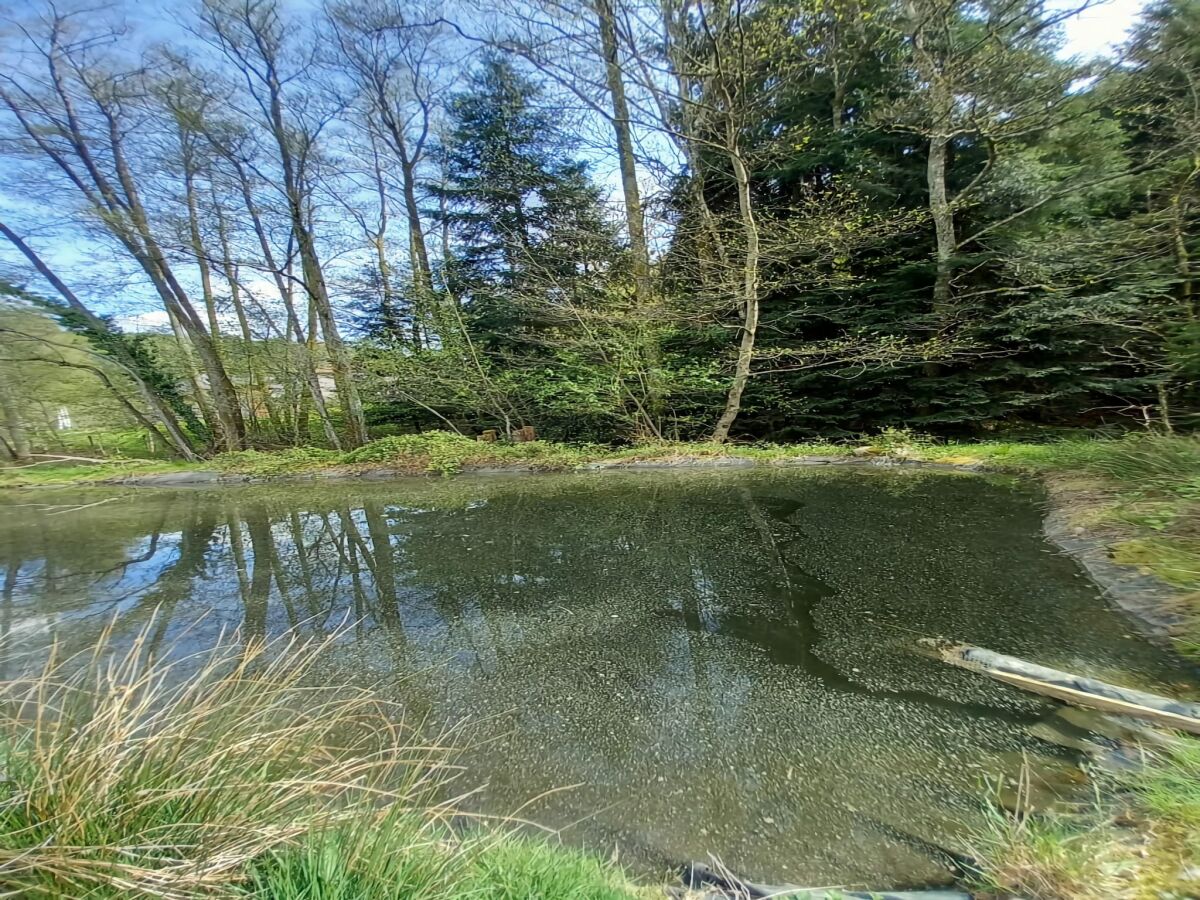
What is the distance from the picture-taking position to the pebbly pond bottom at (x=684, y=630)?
5.78ft

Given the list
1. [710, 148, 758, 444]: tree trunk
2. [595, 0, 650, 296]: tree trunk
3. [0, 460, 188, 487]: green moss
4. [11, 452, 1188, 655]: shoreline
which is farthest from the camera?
[0, 460, 188, 487]: green moss

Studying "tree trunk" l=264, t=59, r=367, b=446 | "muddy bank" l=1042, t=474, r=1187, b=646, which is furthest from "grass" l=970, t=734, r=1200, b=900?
"tree trunk" l=264, t=59, r=367, b=446

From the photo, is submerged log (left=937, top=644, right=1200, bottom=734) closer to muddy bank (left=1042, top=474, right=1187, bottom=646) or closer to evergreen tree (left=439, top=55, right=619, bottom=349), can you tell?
muddy bank (left=1042, top=474, right=1187, bottom=646)

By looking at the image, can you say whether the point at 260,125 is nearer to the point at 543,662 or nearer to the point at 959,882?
the point at 543,662

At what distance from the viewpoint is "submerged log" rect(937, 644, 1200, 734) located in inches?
73.7

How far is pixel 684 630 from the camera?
3.02 meters

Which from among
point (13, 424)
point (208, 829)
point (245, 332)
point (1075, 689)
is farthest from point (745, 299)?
point (13, 424)

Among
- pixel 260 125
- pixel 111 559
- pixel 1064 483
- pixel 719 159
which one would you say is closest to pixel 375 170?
pixel 260 125

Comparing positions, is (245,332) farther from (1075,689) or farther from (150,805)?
(1075,689)

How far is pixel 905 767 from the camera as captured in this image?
1.86m

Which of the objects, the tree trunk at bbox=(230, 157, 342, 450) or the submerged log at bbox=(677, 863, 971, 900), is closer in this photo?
the submerged log at bbox=(677, 863, 971, 900)

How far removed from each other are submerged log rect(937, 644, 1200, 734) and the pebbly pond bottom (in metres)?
0.10

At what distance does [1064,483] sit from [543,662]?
215 inches

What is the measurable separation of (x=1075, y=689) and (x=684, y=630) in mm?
1764
